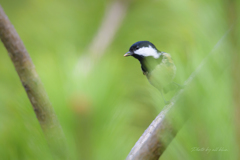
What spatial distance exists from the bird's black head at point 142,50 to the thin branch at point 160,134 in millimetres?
789

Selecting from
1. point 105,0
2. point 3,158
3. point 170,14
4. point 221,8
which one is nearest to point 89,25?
point 105,0

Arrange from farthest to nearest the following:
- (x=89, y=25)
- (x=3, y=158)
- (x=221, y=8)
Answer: (x=89, y=25) < (x=3, y=158) < (x=221, y=8)

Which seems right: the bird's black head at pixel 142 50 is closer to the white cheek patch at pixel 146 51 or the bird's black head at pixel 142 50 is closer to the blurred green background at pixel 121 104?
the white cheek patch at pixel 146 51

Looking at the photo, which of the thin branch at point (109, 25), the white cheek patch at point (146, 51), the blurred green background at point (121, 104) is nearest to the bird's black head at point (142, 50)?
the white cheek patch at point (146, 51)

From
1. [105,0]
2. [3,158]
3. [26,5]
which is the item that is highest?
[26,5]

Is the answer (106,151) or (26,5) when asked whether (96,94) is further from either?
(26,5)

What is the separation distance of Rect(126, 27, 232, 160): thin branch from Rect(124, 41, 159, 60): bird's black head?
0.79 metres

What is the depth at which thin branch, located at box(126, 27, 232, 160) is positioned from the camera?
0.39m

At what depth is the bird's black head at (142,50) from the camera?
1.22 metres

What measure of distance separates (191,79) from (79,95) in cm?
14

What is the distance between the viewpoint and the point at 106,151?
0.41 m

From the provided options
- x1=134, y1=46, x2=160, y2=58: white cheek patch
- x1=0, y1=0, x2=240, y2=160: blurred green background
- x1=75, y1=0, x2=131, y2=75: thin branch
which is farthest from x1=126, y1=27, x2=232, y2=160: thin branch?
x1=134, y1=46, x2=160, y2=58: white cheek patch

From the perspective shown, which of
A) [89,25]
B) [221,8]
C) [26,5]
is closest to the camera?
[221,8]

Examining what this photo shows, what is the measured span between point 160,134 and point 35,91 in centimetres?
17
